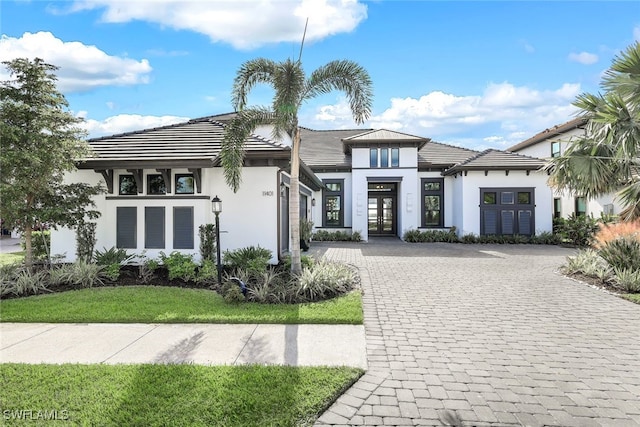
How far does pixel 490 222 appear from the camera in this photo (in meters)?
18.2

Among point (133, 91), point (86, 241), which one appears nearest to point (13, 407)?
point (86, 241)

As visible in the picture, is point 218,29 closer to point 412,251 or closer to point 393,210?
point 412,251

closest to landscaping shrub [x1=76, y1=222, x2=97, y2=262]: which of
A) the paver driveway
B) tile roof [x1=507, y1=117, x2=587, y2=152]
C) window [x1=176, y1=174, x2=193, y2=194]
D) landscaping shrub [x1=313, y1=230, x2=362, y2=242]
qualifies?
window [x1=176, y1=174, x2=193, y2=194]

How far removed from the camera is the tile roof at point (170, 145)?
9.44 metres

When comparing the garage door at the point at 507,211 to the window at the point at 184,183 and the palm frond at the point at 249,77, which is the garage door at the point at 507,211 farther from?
the window at the point at 184,183

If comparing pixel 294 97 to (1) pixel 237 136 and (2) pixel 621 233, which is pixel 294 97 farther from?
(2) pixel 621 233

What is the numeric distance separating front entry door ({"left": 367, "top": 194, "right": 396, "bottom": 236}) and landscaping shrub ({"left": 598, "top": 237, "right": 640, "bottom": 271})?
13.7m

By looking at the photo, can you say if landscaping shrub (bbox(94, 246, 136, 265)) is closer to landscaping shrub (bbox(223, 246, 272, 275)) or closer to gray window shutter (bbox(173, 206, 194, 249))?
gray window shutter (bbox(173, 206, 194, 249))

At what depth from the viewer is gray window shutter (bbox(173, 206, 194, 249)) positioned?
9.80m

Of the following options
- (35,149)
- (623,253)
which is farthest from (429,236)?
(35,149)

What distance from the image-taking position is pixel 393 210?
73.6 ft

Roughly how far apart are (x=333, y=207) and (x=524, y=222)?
10.6 metres

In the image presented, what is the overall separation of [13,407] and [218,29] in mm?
8250

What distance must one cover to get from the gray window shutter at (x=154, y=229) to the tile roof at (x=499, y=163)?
48.8 ft
